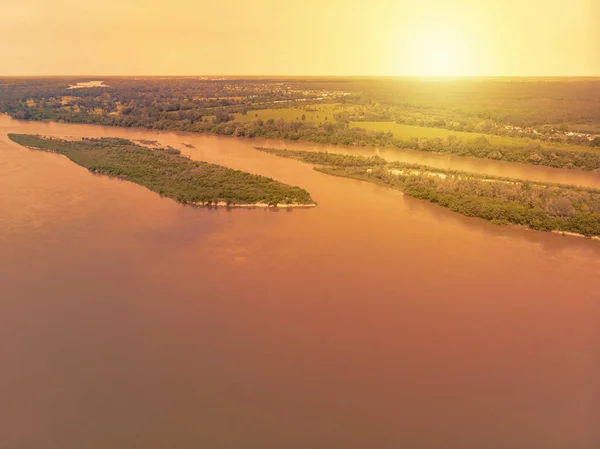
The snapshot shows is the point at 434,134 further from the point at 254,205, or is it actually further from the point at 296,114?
the point at 254,205

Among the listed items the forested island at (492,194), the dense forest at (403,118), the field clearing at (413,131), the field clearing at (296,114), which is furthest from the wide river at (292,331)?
the field clearing at (296,114)

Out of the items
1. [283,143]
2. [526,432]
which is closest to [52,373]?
[526,432]

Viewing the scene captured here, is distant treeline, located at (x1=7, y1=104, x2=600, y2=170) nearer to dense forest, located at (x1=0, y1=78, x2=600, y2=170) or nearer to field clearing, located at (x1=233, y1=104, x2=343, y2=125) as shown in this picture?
dense forest, located at (x1=0, y1=78, x2=600, y2=170)

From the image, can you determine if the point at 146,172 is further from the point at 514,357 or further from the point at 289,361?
the point at 514,357

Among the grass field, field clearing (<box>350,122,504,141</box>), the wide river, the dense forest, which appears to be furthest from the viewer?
field clearing (<box>350,122,504,141</box>)

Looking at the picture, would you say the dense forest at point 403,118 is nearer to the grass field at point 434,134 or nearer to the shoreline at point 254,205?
the grass field at point 434,134

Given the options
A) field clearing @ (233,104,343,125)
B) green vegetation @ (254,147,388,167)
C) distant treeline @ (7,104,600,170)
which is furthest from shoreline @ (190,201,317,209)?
field clearing @ (233,104,343,125)
